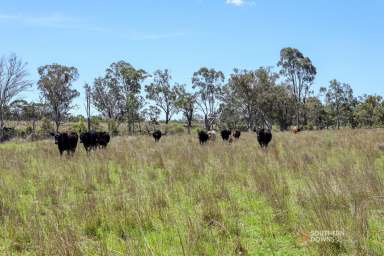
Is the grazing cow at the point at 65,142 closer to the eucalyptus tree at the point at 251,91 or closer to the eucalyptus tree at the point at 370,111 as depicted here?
the eucalyptus tree at the point at 251,91

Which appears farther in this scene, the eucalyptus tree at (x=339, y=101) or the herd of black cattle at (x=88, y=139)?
the eucalyptus tree at (x=339, y=101)

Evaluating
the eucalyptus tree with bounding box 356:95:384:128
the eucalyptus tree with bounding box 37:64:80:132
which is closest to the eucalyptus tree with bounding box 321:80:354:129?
the eucalyptus tree with bounding box 356:95:384:128

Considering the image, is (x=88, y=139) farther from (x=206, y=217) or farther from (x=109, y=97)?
(x=109, y=97)

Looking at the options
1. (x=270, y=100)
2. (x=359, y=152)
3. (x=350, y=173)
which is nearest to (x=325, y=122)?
(x=270, y=100)

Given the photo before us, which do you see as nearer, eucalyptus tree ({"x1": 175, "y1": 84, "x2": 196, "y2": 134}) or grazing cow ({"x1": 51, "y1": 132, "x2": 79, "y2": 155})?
grazing cow ({"x1": 51, "y1": 132, "x2": 79, "y2": 155})

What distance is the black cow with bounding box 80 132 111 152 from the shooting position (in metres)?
19.2

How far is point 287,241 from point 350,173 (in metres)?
3.10

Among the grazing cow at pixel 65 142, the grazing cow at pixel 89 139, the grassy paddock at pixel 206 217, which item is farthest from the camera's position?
the grazing cow at pixel 89 139

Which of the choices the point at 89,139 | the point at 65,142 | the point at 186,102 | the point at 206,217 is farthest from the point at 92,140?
the point at 186,102

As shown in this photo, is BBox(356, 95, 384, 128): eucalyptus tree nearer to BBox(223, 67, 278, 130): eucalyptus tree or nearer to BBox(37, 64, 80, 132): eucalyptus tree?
BBox(223, 67, 278, 130): eucalyptus tree

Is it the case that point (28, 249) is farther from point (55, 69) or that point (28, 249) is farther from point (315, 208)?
point (55, 69)

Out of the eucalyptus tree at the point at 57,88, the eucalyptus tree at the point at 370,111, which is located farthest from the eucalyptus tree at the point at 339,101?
the eucalyptus tree at the point at 57,88

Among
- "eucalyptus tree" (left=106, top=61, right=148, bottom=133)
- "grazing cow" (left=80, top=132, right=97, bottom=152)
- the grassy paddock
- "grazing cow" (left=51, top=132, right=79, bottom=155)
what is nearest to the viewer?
the grassy paddock

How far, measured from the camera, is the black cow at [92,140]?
19203 millimetres
